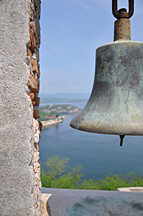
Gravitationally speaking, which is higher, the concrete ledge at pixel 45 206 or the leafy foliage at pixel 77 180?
the concrete ledge at pixel 45 206

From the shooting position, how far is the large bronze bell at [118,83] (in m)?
1.15

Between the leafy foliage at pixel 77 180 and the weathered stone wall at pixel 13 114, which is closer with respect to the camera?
the weathered stone wall at pixel 13 114

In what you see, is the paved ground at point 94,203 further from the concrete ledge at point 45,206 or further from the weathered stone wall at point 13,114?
the weathered stone wall at point 13,114

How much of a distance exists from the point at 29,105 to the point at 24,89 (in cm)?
7

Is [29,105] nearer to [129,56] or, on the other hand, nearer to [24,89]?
[24,89]

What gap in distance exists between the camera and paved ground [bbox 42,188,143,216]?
1711 millimetres

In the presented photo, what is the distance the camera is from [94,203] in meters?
1.82

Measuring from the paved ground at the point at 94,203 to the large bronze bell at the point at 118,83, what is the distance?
2.44 ft

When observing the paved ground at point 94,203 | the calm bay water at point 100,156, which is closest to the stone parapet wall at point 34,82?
the paved ground at point 94,203

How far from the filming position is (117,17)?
3.92ft

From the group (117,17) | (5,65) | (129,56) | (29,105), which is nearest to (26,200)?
(29,105)

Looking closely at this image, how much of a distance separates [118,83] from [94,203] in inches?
38.5

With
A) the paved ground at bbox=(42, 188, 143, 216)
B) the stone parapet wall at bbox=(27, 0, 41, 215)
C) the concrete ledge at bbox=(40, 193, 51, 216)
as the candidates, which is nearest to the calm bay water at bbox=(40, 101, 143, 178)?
the paved ground at bbox=(42, 188, 143, 216)

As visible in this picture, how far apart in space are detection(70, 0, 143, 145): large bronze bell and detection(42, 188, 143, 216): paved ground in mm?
745
